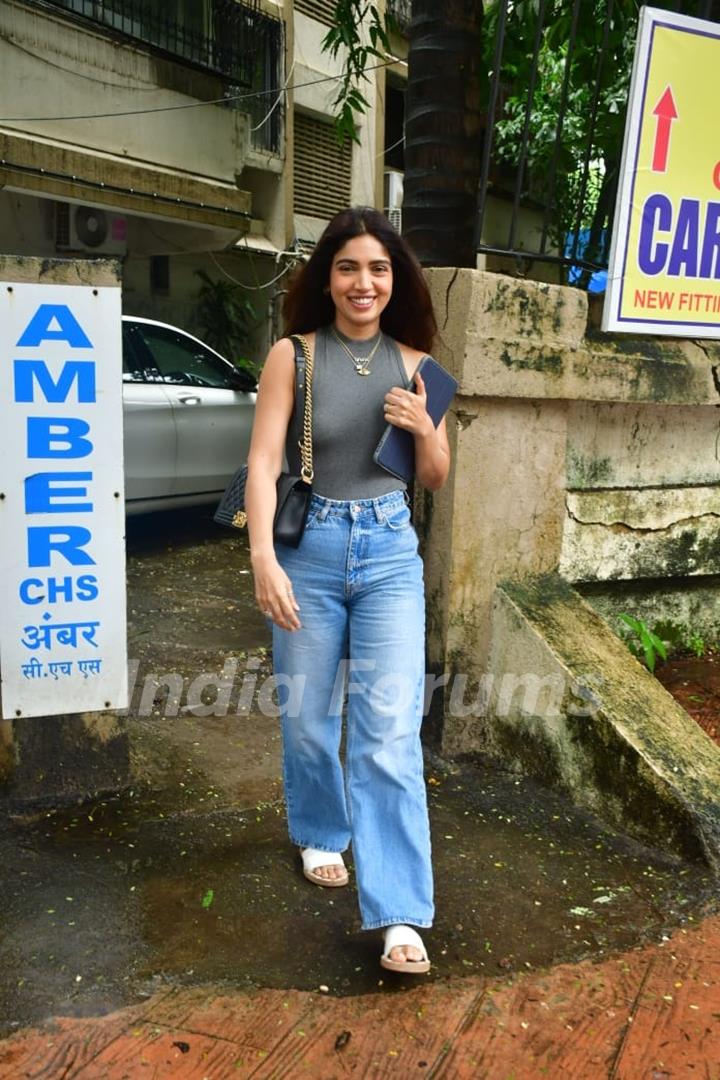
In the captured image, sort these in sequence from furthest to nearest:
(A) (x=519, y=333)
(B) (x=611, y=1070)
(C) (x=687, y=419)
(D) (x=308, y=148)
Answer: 1. (D) (x=308, y=148)
2. (C) (x=687, y=419)
3. (A) (x=519, y=333)
4. (B) (x=611, y=1070)

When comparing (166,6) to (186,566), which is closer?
(186,566)

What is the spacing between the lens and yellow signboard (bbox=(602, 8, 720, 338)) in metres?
3.56

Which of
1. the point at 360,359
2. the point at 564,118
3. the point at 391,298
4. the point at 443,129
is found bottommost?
the point at 360,359

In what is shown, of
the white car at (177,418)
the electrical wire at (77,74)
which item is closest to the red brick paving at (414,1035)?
the white car at (177,418)

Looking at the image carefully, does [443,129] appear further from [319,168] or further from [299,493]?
[319,168]

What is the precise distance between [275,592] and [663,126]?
2.42 meters

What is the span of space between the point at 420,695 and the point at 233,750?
1340mm

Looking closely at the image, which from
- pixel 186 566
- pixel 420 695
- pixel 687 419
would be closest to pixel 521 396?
pixel 687 419

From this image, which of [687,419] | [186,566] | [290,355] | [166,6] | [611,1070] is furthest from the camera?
[166,6]

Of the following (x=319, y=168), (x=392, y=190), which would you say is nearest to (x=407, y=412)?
(x=319, y=168)

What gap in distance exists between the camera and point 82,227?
1141 centimetres

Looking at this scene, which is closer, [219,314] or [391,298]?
[391,298]

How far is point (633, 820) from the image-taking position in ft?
10.1

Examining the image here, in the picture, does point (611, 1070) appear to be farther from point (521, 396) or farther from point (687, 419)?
point (687, 419)
